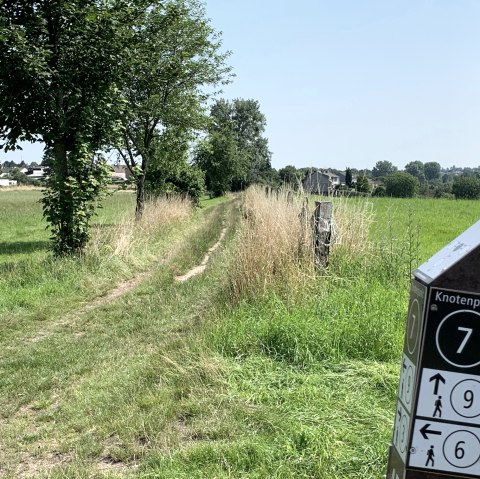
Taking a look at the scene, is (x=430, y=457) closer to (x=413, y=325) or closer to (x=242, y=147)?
(x=413, y=325)

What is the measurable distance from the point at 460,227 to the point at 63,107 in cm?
1620

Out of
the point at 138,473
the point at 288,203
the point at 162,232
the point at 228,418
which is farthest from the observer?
the point at 162,232

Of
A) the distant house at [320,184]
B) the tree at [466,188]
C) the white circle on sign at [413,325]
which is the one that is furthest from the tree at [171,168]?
the tree at [466,188]

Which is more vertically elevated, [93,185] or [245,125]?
[245,125]

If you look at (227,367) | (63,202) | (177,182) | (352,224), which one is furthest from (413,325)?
(177,182)

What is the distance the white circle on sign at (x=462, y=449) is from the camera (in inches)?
53.1

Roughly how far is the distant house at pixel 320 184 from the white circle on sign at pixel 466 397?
7391 mm

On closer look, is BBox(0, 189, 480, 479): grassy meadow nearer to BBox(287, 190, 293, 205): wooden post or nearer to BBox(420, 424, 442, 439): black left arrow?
BBox(287, 190, 293, 205): wooden post

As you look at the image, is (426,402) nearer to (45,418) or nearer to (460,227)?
(45,418)

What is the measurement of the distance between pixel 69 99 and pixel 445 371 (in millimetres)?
10870

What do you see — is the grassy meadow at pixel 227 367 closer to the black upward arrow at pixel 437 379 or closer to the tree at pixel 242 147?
the black upward arrow at pixel 437 379

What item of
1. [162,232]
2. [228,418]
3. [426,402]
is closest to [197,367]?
[228,418]

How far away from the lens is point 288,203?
888cm

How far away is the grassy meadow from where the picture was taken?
3234mm
